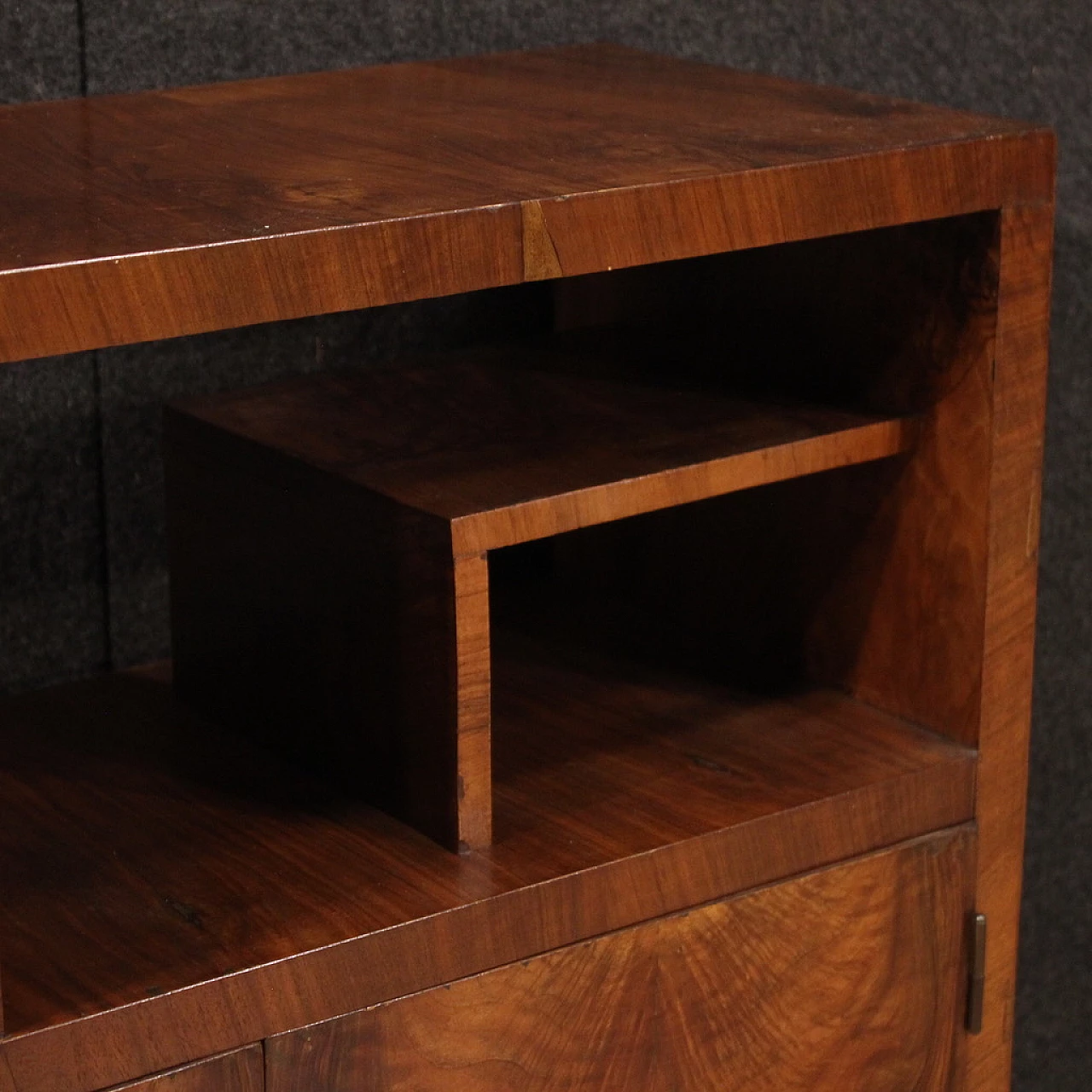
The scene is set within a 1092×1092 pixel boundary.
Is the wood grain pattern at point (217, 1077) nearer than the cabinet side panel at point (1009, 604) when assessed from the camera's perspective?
Yes

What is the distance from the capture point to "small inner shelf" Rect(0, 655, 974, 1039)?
2.17 ft

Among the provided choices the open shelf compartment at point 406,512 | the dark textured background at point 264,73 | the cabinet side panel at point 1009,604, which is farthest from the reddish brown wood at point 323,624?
the cabinet side panel at point 1009,604

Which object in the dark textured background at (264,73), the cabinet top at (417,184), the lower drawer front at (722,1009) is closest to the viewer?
the cabinet top at (417,184)

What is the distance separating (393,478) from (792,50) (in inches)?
18.9

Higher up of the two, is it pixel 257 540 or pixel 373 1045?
pixel 257 540

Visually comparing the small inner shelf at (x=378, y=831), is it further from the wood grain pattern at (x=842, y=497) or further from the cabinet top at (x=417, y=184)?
the cabinet top at (x=417, y=184)

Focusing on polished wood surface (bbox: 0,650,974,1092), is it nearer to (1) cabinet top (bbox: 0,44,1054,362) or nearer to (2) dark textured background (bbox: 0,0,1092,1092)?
(2) dark textured background (bbox: 0,0,1092,1092)

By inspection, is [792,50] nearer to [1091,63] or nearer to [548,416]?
[1091,63]

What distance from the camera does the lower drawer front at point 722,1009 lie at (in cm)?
69

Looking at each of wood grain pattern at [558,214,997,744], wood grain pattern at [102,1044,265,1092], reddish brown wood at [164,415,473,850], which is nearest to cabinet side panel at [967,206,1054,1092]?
wood grain pattern at [558,214,997,744]

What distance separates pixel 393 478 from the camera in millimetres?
737

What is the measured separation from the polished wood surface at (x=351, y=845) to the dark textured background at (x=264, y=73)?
0.07 metres

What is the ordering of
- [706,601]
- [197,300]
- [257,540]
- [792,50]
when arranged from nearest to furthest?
[197,300]
[257,540]
[706,601]
[792,50]

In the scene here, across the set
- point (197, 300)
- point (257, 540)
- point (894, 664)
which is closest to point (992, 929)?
point (894, 664)
